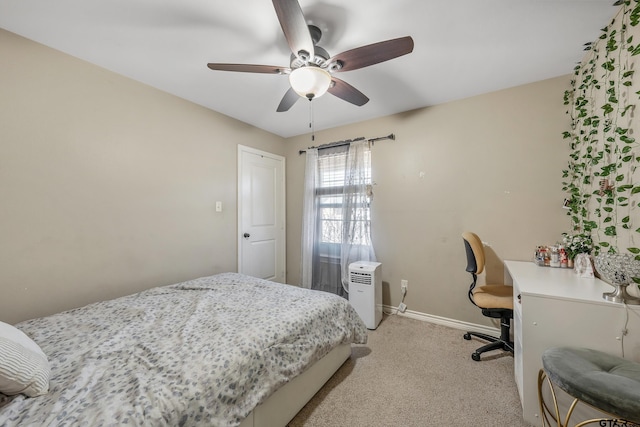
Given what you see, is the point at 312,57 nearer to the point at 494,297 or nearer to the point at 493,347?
the point at 494,297

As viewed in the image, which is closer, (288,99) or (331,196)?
(288,99)

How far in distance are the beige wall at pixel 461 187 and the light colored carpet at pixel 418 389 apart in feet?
2.11

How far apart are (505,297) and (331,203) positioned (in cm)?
213

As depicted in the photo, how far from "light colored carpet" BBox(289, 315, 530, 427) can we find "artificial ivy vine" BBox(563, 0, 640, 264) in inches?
46.8

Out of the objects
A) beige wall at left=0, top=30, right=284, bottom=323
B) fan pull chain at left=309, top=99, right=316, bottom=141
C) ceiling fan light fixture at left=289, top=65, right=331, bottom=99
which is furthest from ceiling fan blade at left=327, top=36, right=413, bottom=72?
beige wall at left=0, top=30, right=284, bottom=323

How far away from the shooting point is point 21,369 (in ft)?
2.87

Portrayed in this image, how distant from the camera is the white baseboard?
2.47 meters

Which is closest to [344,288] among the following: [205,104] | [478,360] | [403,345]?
[403,345]

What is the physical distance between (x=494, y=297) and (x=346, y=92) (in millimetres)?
2048

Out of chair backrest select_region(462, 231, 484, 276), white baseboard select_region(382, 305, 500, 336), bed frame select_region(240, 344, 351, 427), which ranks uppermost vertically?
chair backrest select_region(462, 231, 484, 276)

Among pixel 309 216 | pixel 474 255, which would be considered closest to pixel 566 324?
pixel 474 255

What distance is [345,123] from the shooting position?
10.9 feet

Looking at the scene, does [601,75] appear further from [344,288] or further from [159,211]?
[159,211]

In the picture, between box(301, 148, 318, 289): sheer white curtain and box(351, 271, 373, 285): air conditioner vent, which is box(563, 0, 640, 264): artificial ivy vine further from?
box(301, 148, 318, 289): sheer white curtain
